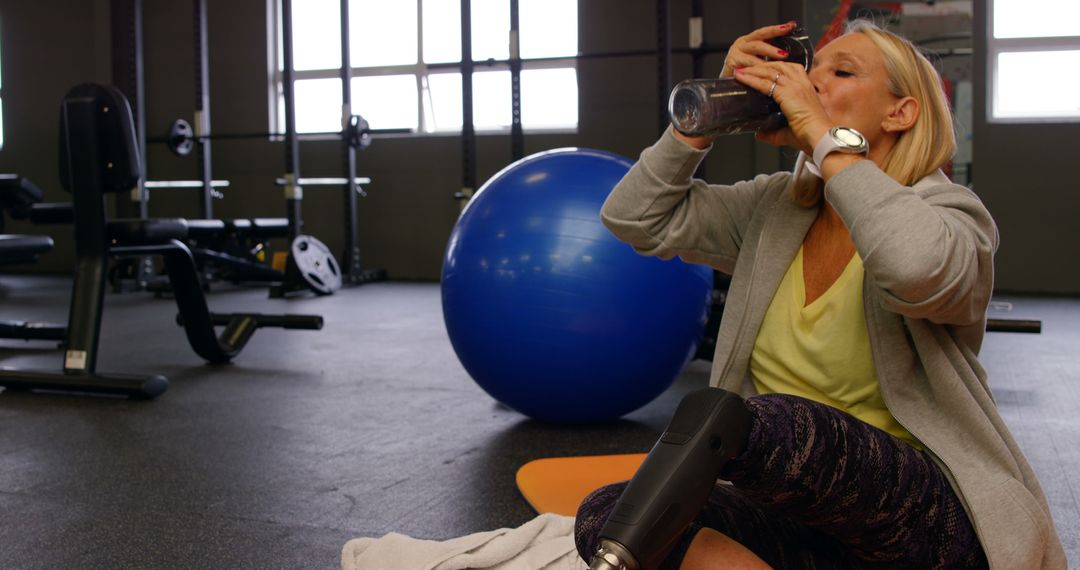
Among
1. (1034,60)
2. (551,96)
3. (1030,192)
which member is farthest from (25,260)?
(1034,60)

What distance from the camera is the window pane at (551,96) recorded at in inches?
272

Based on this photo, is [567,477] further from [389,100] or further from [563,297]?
[389,100]

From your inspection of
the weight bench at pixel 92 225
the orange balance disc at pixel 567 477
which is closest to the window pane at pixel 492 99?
the weight bench at pixel 92 225

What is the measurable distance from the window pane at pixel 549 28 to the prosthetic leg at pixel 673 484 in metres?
6.24

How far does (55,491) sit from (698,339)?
1.48 m

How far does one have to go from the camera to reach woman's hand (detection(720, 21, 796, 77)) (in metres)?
1.10

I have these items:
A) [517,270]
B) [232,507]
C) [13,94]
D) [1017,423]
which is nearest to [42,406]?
[232,507]

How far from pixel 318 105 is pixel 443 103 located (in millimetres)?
1055

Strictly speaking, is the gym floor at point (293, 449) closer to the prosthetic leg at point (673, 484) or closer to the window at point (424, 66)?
the prosthetic leg at point (673, 484)

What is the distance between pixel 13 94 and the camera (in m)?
8.38

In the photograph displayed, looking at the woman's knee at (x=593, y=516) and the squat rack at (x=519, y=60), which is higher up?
the squat rack at (x=519, y=60)

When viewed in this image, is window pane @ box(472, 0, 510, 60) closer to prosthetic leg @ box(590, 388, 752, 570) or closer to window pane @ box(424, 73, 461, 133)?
window pane @ box(424, 73, 461, 133)

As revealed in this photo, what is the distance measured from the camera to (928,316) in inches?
37.3

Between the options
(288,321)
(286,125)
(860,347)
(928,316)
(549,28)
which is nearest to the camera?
(928,316)
